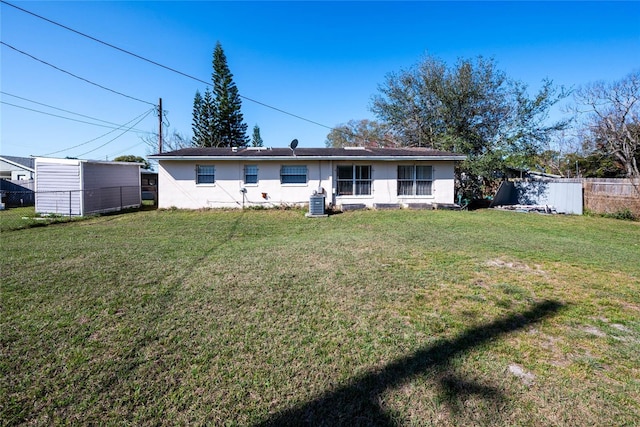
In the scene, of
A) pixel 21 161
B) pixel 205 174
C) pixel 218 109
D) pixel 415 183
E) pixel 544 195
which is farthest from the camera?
pixel 218 109

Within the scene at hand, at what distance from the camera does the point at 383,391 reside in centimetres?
229

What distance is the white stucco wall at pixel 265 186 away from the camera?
13797 mm

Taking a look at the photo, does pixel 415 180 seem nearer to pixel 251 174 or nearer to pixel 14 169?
pixel 251 174

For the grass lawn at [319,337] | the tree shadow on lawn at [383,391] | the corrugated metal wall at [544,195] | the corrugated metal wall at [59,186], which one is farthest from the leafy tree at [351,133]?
the tree shadow on lawn at [383,391]

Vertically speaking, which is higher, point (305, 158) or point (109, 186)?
point (305, 158)

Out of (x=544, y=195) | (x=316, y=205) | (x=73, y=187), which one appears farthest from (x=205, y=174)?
(x=544, y=195)

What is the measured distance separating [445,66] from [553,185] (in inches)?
385

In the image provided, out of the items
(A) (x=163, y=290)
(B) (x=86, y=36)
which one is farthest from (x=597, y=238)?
(B) (x=86, y=36)

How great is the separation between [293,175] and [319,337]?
1153 centimetres

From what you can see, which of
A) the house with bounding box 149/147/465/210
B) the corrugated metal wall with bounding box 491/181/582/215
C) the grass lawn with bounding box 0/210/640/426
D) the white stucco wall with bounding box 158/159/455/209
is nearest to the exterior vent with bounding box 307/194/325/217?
the house with bounding box 149/147/465/210

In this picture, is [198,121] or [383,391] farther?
[198,121]

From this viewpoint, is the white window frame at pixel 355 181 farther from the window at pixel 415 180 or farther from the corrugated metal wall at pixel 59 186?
the corrugated metal wall at pixel 59 186

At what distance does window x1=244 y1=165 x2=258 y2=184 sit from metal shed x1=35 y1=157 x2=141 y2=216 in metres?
6.23

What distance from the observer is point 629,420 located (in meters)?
2.00
